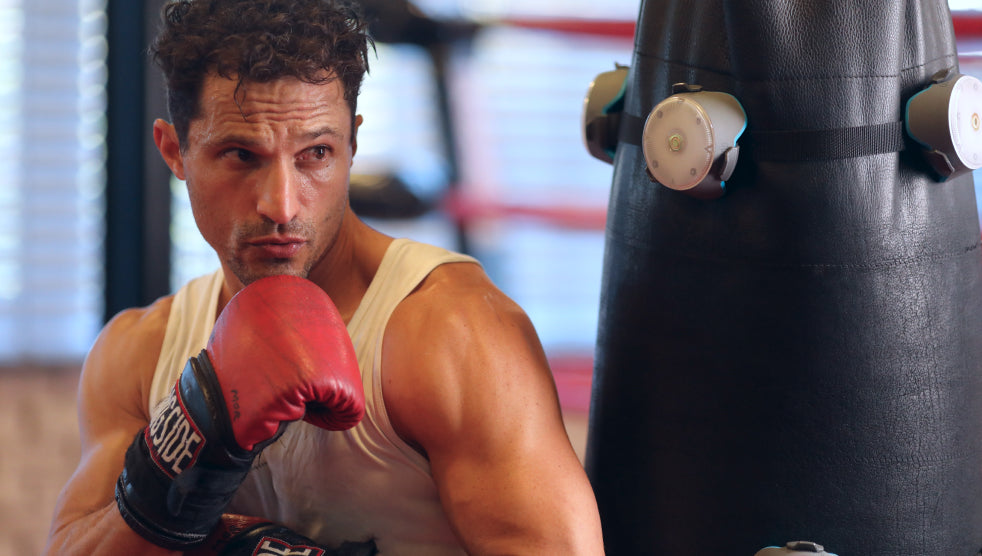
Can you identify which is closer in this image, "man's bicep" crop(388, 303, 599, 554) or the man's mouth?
"man's bicep" crop(388, 303, 599, 554)

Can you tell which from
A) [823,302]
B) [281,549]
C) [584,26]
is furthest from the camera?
[584,26]

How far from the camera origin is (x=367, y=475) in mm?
1179

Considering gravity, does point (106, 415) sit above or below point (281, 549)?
above

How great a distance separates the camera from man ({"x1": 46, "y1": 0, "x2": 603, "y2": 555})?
1037 millimetres

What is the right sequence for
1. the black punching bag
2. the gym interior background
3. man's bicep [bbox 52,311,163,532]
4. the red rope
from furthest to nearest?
the gym interior background
the red rope
man's bicep [bbox 52,311,163,532]
the black punching bag

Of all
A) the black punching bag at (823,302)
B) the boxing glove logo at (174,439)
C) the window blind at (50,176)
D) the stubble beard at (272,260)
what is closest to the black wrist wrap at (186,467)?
the boxing glove logo at (174,439)

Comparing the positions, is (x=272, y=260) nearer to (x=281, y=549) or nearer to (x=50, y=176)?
(x=281, y=549)

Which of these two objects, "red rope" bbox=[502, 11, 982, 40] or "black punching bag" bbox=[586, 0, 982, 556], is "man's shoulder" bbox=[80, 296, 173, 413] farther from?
"red rope" bbox=[502, 11, 982, 40]

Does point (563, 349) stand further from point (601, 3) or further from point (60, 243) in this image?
point (60, 243)

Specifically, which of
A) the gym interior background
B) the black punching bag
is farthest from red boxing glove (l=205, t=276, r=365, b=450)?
the gym interior background

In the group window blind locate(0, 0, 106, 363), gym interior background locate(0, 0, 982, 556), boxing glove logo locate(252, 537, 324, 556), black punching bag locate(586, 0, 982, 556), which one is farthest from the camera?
window blind locate(0, 0, 106, 363)

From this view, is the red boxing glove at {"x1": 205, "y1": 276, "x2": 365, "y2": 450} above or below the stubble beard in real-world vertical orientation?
below

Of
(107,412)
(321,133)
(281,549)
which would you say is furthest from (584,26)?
(281,549)

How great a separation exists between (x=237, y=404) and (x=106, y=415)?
402 mm
